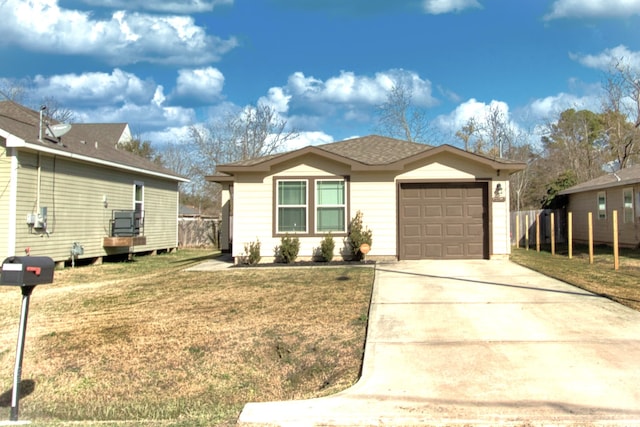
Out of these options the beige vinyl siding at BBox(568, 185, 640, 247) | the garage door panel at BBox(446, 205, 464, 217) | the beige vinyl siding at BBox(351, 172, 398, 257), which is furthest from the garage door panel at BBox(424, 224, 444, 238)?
the beige vinyl siding at BBox(568, 185, 640, 247)

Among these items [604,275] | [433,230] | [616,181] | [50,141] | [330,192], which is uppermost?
A: [50,141]

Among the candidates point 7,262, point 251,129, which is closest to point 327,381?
point 7,262

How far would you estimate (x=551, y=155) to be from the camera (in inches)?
1261

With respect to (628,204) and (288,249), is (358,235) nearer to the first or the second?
(288,249)

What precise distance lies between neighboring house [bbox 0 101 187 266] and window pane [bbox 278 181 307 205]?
5.63 meters

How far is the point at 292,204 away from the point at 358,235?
1.97 metres

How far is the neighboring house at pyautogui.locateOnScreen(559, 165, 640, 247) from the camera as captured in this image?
15719mm

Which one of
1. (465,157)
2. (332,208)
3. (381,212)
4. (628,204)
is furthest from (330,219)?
(628,204)

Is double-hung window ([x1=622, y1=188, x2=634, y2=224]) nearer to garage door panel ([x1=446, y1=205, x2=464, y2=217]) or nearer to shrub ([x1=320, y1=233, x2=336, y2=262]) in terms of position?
garage door panel ([x1=446, y1=205, x2=464, y2=217])

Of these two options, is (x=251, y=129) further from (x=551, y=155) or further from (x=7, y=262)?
(x=7, y=262)

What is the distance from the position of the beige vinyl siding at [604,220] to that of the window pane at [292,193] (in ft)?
38.8

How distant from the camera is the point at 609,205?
17.3 meters

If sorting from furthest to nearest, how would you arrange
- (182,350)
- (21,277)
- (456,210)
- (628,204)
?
(628,204)
(456,210)
(182,350)
(21,277)

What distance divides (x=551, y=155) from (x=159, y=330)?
32.6 meters
